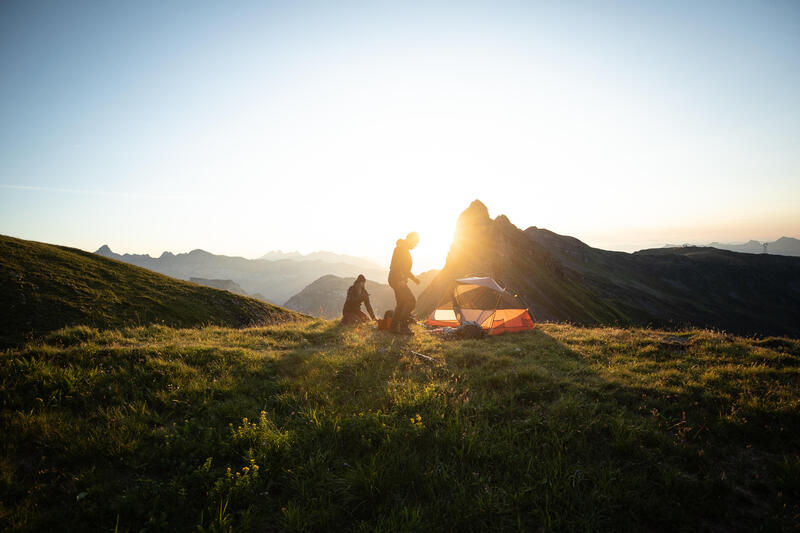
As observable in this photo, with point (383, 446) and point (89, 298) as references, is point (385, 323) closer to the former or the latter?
point (383, 446)

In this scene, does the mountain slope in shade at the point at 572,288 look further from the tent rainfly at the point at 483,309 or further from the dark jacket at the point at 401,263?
the dark jacket at the point at 401,263

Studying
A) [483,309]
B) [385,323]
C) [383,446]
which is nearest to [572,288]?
[483,309]

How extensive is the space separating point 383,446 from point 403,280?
8912 mm

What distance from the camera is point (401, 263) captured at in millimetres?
12898

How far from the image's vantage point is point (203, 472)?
3.87 meters

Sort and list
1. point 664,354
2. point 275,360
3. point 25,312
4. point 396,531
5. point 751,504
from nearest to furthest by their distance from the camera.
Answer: point 396,531, point 751,504, point 275,360, point 664,354, point 25,312

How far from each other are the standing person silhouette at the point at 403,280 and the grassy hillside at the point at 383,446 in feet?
17.1

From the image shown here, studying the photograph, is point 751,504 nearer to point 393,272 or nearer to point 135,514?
point 135,514

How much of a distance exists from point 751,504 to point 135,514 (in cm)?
722

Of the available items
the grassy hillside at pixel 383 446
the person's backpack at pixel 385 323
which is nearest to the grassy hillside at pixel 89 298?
the person's backpack at pixel 385 323

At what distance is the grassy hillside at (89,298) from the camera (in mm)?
14463

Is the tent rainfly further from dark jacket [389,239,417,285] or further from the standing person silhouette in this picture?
dark jacket [389,239,417,285]

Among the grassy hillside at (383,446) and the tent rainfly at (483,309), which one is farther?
the tent rainfly at (483,309)

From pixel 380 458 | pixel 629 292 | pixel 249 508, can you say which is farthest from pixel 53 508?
pixel 629 292
